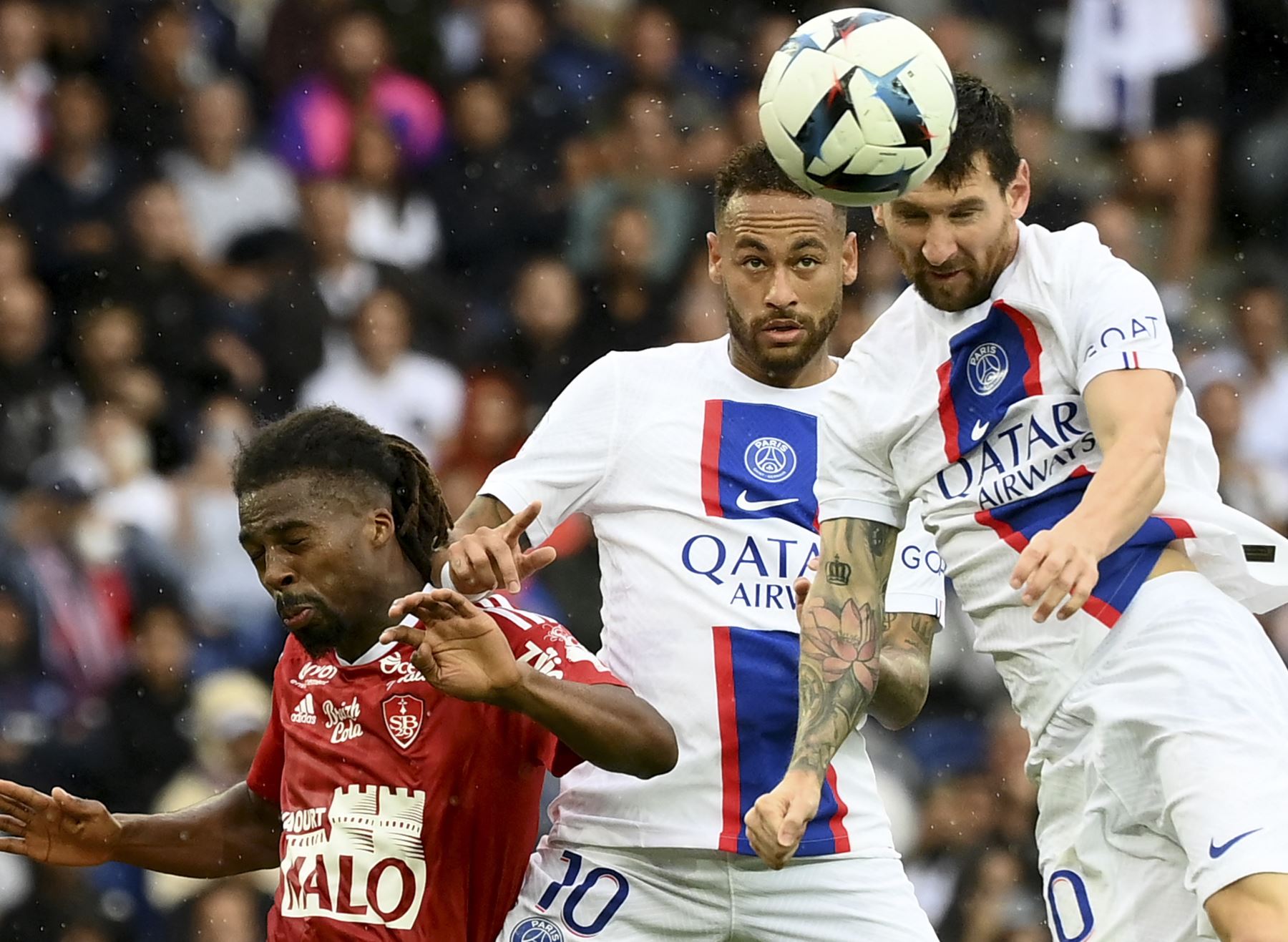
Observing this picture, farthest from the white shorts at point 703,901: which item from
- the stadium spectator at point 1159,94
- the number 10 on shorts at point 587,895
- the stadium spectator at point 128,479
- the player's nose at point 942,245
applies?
the stadium spectator at point 1159,94

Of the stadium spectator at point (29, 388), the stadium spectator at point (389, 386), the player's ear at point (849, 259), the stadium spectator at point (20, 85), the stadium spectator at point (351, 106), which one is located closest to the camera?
the player's ear at point (849, 259)

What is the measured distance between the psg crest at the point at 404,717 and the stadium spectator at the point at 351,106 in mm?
5684

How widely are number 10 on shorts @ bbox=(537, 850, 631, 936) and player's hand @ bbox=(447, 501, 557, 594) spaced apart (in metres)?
0.79

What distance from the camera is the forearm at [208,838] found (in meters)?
5.05

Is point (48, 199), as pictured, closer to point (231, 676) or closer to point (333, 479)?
point (231, 676)

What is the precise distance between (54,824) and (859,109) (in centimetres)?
262

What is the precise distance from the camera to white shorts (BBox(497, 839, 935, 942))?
4.71m

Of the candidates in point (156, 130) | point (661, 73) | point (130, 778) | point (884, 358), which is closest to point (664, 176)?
point (661, 73)

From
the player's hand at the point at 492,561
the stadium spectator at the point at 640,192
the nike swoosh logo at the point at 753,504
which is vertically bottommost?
the stadium spectator at the point at 640,192

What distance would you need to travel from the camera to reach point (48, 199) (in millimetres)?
9297

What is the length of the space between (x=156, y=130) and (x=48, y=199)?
692 millimetres

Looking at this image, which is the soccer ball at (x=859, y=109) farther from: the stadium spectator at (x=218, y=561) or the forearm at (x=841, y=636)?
the stadium spectator at (x=218, y=561)

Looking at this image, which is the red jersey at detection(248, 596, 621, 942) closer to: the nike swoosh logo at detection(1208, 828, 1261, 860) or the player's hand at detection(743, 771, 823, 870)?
the player's hand at detection(743, 771, 823, 870)

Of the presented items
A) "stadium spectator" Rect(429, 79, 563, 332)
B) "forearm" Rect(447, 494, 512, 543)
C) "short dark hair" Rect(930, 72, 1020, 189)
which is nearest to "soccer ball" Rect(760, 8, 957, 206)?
"short dark hair" Rect(930, 72, 1020, 189)
